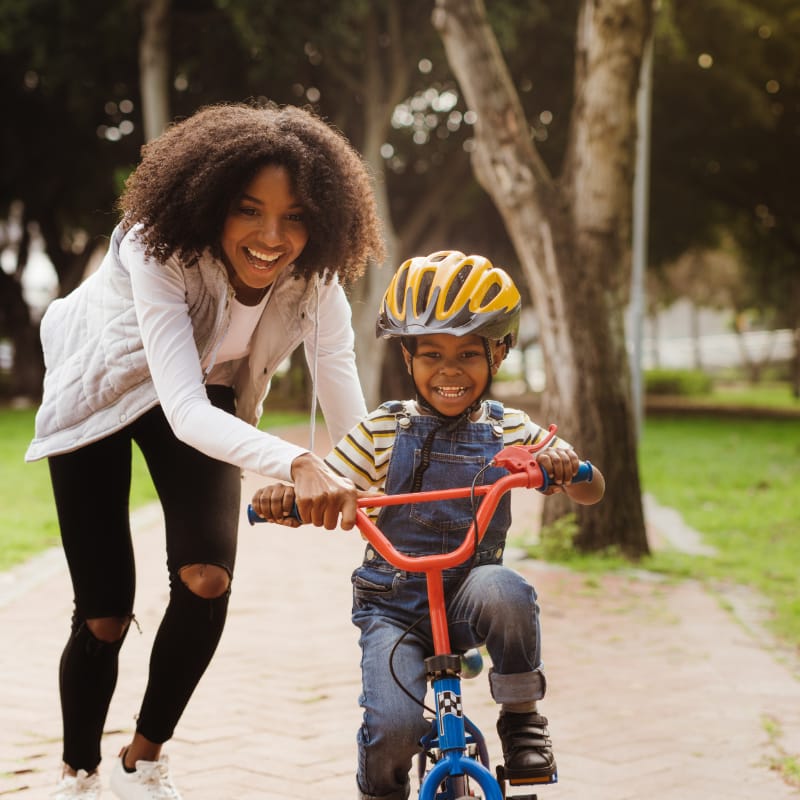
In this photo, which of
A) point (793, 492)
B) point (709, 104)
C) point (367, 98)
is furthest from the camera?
point (709, 104)

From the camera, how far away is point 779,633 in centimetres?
627

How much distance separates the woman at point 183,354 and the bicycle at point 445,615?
2.16ft

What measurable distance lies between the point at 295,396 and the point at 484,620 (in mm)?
25401

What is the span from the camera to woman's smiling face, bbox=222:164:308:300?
9.76ft

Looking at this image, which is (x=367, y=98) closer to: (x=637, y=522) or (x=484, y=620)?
(x=637, y=522)

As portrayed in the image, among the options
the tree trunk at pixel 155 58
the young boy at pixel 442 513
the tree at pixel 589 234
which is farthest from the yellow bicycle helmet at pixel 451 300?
the tree trunk at pixel 155 58

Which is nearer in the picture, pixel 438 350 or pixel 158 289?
pixel 438 350

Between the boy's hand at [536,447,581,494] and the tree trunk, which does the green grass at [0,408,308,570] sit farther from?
the boy's hand at [536,447,581,494]

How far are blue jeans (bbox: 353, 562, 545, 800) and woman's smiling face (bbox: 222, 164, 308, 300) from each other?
3.09 ft

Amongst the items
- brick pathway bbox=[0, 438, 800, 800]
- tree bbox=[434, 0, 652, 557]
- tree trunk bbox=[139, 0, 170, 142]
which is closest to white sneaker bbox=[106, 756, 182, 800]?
brick pathway bbox=[0, 438, 800, 800]

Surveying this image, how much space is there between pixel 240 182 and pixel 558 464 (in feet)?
3.57

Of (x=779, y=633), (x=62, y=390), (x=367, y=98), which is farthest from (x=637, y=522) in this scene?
(x=367, y=98)

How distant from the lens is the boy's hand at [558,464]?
98.3 inches

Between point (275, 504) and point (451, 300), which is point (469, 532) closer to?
point (275, 504)
